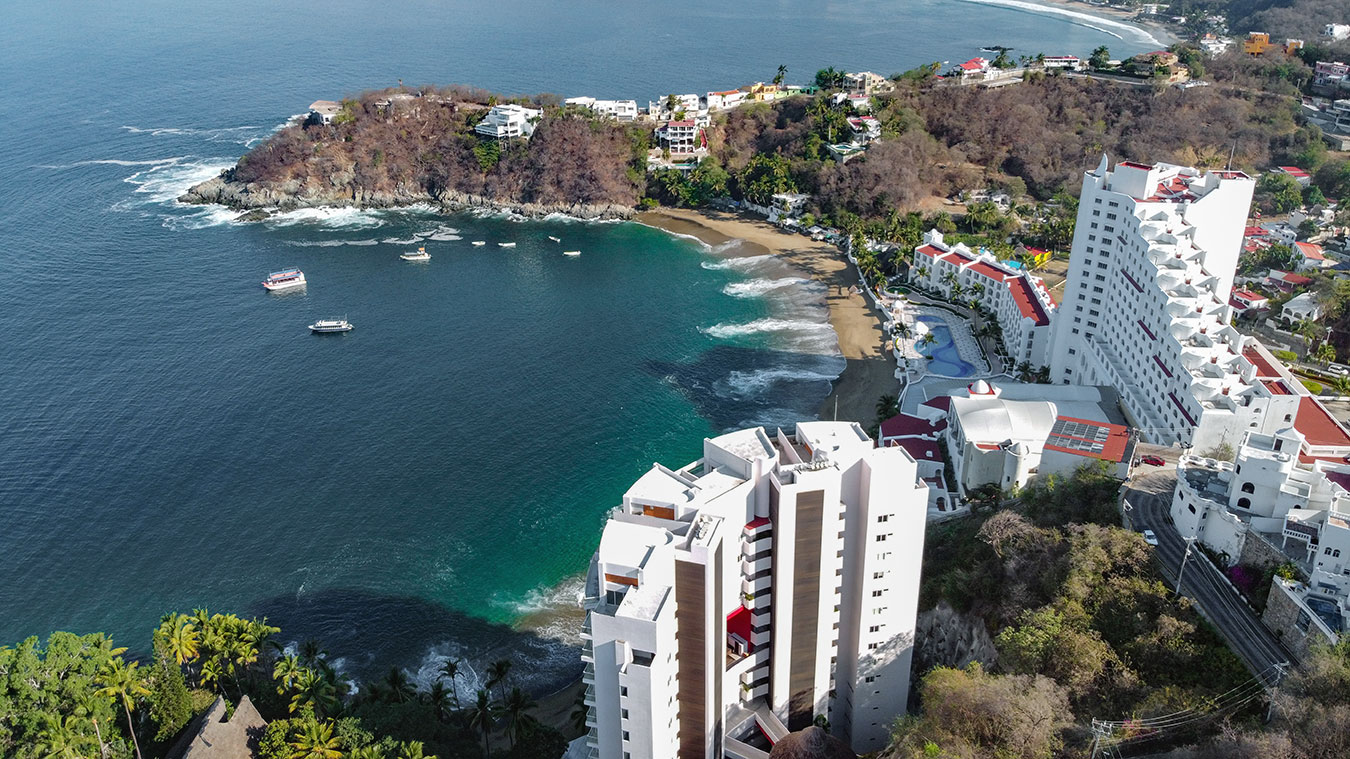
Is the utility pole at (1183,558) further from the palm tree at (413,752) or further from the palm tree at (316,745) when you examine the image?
the palm tree at (316,745)

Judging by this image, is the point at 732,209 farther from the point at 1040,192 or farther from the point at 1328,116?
the point at 1328,116

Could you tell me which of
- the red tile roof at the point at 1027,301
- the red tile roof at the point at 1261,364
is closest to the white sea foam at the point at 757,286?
the red tile roof at the point at 1027,301

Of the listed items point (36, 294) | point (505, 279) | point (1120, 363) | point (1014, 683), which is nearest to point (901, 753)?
point (1014, 683)

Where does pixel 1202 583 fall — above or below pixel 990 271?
above

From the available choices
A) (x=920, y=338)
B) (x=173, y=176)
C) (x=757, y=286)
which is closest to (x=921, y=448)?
(x=920, y=338)

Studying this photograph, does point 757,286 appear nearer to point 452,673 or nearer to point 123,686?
point 452,673

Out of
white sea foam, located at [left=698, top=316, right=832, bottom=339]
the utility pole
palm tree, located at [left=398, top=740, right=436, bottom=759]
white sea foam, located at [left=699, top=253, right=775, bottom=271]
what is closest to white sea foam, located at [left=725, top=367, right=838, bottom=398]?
white sea foam, located at [left=698, top=316, right=832, bottom=339]
